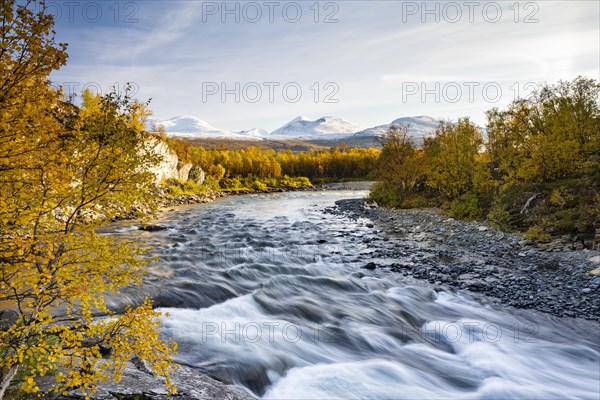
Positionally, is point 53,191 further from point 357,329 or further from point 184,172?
point 184,172

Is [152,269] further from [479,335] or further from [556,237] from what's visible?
[556,237]

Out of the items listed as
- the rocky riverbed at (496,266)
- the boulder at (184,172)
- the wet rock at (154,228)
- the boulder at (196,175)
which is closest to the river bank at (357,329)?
the rocky riverbed at (496,266)

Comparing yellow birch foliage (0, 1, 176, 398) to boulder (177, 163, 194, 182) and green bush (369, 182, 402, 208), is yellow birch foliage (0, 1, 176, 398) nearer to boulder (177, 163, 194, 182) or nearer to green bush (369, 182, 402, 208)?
green bush (369, 182, 402, 208)

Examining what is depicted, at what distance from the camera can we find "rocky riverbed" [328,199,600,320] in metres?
11.5

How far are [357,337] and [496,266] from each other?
8299mm

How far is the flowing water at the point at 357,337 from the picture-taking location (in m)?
8.01

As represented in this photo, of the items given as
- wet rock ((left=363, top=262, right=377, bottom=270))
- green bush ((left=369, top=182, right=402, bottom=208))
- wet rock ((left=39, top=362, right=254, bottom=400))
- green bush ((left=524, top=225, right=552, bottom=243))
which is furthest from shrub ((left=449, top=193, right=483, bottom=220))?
wet rock ((left=39, top=362, right=254, bottom=400))

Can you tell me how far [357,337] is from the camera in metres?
10.2

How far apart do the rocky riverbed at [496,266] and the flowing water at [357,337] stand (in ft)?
2.72

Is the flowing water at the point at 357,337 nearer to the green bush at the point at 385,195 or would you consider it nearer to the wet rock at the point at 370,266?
the wet rock at the point at 370,266

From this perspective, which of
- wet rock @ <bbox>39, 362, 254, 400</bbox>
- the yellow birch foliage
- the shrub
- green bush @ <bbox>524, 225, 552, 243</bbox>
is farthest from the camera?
the shrub

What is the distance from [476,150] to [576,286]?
23765 millimetres

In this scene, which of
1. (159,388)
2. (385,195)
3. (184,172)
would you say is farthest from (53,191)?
(184,172)

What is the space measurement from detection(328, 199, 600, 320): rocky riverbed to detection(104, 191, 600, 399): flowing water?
83 centimetres
